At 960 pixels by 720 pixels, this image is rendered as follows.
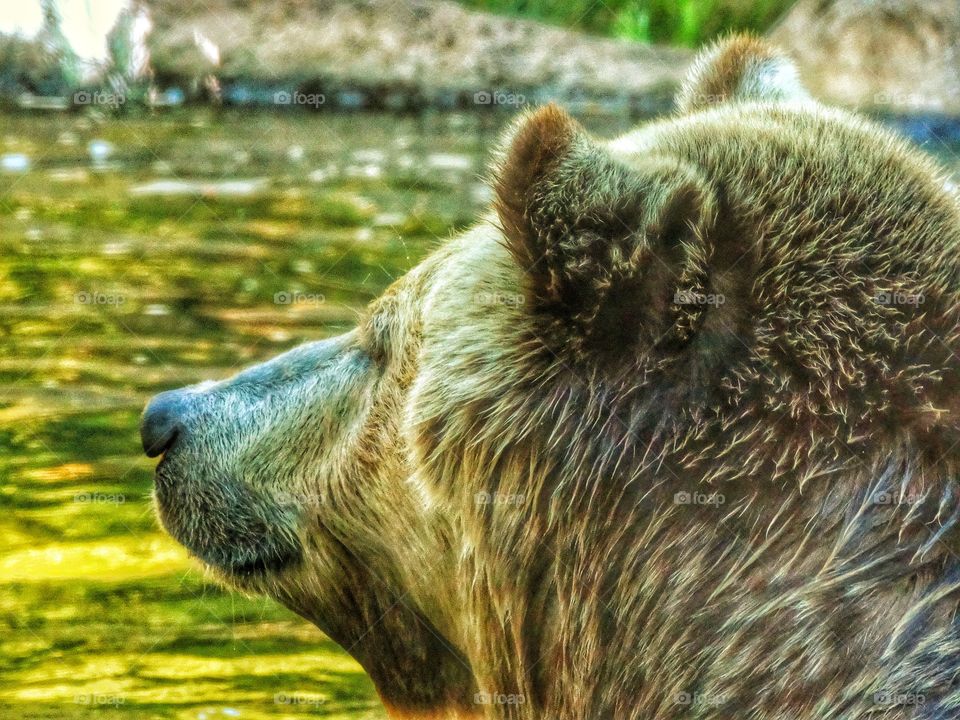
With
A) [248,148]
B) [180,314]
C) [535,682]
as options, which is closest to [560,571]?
[535,682]

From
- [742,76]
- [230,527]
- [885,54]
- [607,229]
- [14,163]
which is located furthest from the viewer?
[885,54]

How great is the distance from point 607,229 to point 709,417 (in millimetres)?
380

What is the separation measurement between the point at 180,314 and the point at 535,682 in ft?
17.6

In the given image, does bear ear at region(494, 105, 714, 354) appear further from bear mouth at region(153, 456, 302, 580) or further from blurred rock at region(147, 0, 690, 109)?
blurred rock at region(147, 0, 690, 109)

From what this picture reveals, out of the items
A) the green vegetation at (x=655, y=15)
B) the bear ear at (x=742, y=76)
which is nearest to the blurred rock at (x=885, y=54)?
the green vegetation at (x=655, y=15)

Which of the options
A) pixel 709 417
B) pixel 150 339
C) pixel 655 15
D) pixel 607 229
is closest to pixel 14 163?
pixel 150 339

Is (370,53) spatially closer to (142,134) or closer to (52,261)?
(142,134)

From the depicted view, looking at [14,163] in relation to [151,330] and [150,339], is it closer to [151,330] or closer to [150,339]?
[151,330]

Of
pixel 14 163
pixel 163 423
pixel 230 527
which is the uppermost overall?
pixel 163 423

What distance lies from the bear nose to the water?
1253 millimetres

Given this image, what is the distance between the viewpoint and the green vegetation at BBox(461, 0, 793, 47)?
19.5 m

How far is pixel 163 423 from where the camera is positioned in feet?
11.5

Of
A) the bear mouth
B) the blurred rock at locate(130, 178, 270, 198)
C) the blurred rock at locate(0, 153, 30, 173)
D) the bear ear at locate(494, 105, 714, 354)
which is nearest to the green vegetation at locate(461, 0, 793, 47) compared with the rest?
the blurred rock at locate(130, 178, 270, 198)

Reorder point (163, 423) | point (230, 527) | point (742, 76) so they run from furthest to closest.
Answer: point (163, 423), point (230, 527), point (742, 76)
